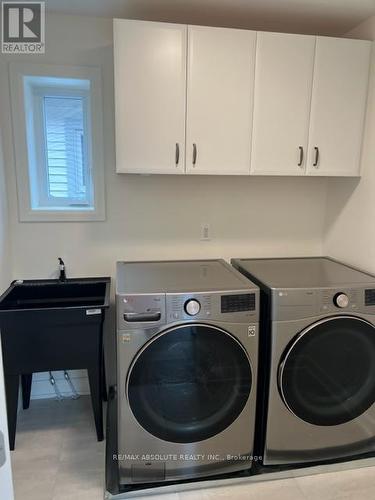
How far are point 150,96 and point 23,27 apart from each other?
0.88 m

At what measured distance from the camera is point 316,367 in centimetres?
179

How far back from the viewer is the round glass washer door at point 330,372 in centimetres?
175

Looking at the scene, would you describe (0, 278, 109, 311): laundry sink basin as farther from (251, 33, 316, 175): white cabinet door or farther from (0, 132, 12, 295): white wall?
(251, 33, 316, 175): white cabinet door

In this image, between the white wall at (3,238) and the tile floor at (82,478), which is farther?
the white wall at (3,238)

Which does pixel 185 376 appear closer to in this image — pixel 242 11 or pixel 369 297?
pixel 369 297

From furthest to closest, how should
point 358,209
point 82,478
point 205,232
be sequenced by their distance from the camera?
point 205,232
point 358,209
point 82,478

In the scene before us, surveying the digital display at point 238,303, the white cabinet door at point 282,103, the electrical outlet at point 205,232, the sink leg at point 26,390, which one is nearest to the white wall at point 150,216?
the electrical outlet at point 205,232

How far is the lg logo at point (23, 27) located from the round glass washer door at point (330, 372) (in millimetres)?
2214

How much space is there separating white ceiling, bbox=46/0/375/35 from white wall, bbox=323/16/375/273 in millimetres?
210

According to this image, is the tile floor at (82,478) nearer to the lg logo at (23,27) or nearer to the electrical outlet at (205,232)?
the electrical outlet at (205,232)

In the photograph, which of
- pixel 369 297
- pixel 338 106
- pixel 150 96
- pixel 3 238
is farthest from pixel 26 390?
pixel 338 106

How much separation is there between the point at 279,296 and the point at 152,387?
74 centimetres

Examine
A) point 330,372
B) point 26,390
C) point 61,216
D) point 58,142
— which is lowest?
point 26,390

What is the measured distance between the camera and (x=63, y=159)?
7.66 feet
